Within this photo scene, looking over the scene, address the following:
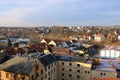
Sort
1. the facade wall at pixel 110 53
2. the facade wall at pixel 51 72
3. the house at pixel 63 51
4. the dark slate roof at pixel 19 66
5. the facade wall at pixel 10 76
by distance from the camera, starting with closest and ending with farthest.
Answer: the facade wall at pixel 10 76 → the dark slate roof at pixel 19 66 → the facade wall at pixel 51 72 → the house at pixel 63 51 → the facade wall at pixel 110 53

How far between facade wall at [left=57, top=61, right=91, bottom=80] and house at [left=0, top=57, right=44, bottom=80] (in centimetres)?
809

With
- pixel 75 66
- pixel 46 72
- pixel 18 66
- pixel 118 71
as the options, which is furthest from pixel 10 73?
pixel 118 71

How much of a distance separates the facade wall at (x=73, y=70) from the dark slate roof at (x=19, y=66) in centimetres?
1065

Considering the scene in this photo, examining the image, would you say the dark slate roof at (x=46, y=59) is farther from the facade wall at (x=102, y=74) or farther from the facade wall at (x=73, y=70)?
the facade wall at (x=102, y=74)

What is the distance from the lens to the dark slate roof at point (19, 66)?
38.7m

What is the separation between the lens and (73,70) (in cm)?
4781

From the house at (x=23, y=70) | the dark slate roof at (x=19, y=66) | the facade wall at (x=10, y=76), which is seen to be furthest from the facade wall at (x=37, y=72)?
the facade wall at (x=10, y=76)

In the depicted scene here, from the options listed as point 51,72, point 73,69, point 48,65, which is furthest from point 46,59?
point 73,69

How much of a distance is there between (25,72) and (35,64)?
8.40 ft

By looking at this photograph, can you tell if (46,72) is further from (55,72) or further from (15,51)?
(15,51)

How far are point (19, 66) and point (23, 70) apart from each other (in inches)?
60.0

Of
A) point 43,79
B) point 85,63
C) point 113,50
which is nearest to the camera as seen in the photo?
point 43,79

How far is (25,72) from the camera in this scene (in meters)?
38.2

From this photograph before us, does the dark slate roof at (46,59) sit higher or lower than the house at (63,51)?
higher
